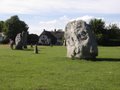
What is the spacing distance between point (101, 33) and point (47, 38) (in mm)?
33149

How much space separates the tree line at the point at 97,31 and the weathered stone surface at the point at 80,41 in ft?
265

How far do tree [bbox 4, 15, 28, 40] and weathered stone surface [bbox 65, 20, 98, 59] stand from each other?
109 meters

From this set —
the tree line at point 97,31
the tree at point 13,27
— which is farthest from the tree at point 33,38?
the tree at point 13,27

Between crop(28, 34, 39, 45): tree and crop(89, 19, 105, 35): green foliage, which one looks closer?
crop(89, 19, 105, 35): green foliage

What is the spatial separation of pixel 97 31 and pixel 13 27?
1425 inches

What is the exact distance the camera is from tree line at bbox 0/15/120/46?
12550 cm

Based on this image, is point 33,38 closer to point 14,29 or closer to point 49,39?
point 14,29

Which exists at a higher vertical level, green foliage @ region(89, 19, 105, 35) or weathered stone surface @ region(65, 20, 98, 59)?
green foliage @ region(89, 19, 105, 35)

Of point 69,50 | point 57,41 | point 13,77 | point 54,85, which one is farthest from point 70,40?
point 57,41

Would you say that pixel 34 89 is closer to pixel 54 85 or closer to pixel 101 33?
pixel 54 85

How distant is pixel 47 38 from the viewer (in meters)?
158

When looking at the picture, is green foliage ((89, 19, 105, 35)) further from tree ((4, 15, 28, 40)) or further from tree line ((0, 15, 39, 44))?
tree ((4, 15, 28, 40))

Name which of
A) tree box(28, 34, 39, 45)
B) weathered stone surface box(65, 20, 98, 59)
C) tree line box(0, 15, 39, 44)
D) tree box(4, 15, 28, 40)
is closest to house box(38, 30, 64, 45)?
tree box(28, 34, 39, 45)

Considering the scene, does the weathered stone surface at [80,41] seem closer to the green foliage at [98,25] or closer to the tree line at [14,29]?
the green foliage at [98,25]
